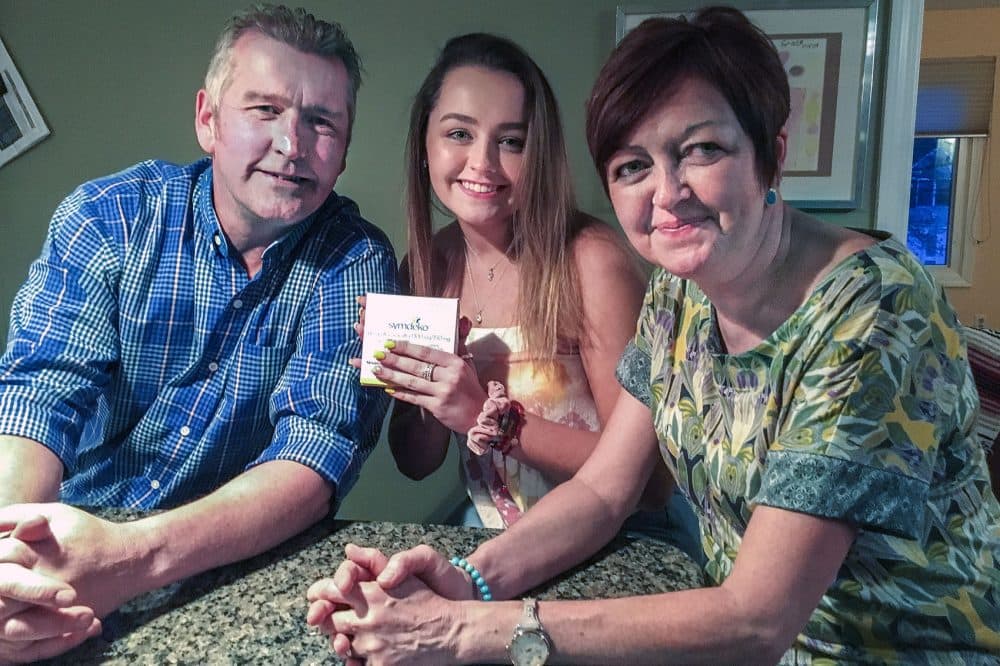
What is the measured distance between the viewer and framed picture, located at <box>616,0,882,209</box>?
1375mm

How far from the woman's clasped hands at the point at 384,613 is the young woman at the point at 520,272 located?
17.8 inches

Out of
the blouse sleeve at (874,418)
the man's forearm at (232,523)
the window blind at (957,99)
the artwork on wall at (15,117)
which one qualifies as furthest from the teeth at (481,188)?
the window blind at (957,99)

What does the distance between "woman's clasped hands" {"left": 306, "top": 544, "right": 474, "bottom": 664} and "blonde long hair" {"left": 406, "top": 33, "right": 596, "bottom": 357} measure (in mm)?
598

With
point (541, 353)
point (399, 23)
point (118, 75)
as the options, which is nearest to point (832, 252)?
point (541, 353)

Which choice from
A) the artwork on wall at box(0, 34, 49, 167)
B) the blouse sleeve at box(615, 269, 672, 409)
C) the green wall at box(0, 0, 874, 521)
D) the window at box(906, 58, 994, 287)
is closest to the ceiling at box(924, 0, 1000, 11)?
the window at box(906, 58, 994, 287)

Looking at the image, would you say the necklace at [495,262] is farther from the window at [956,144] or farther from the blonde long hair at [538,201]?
the window at [956,144]

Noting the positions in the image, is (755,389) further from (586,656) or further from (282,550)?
(282,550)

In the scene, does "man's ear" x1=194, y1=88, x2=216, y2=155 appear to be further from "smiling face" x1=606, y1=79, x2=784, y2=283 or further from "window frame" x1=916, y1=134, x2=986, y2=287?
"window frame" x1=916, y1=134, x2=986, y2=287

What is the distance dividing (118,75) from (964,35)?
4659mm

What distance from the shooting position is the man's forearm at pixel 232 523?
2.49 ft

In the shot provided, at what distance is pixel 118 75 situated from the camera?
4.92 ft

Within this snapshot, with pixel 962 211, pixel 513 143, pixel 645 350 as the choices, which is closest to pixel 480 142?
pixel 513 143

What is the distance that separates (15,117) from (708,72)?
1.47 metres

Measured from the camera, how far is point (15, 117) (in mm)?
1526
